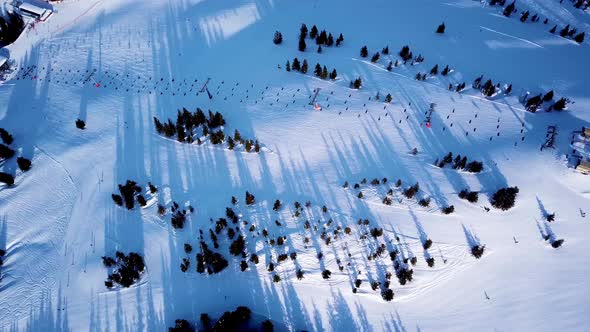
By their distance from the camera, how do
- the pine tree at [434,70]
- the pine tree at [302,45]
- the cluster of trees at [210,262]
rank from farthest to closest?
the pine tree at [302,45]
the pine tree at [434,70]
the cluster of trees at [210,262]

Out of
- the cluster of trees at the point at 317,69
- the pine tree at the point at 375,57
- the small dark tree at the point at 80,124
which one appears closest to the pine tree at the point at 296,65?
the cluster of trees at the point at 317,69

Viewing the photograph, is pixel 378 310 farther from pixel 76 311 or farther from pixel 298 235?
pixel 76 311

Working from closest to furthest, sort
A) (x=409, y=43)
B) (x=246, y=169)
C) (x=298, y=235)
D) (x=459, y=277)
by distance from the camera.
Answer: (x=459, y=277) < (x=298, y=235) < (x=246, y=169) < (x=409, y=43)

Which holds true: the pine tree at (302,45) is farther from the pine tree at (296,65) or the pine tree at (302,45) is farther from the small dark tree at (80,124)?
the small dark tree at (80,124)

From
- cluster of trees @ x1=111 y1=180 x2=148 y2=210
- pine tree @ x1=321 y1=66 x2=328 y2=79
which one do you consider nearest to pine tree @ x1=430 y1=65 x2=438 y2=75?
pine tree @ x1=321 y1=66 x2=328 y2=79

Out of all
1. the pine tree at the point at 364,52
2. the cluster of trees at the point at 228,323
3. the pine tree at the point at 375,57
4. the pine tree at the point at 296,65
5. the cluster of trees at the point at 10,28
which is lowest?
the cluster of trees at the point at 228,323

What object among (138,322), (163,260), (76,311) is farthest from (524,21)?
(76,311)

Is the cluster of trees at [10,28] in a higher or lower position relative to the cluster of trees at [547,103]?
higher
